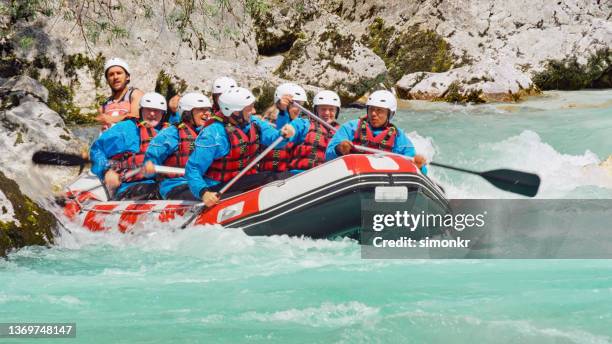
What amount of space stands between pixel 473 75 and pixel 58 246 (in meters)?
8.85

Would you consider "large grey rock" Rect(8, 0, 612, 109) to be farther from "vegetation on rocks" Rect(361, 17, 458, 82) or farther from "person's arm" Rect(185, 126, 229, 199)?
"person's arm" Rect(185, 126, 229, 199)

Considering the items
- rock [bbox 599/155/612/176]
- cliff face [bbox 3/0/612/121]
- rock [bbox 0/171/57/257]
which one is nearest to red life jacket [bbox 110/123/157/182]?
rock [bbox 0/171/57/257]

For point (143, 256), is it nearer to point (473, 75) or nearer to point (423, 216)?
point (423, 216)

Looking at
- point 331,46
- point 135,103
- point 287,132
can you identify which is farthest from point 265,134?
point 331,46

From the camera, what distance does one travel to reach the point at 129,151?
744cm

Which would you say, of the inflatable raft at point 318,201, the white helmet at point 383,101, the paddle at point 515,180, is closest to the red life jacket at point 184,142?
the inflatable raft at point 318,201

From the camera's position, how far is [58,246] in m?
6.56

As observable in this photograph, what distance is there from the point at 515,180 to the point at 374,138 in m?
1.22

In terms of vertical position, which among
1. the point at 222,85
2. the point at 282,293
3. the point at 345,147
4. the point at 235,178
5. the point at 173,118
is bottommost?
the point at 282,293

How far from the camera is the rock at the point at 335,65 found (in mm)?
13203

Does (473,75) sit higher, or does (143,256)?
(473,75)

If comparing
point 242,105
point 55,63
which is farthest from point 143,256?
point 55,63

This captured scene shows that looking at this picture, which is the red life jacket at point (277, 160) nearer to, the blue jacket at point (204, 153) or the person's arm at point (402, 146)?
the blue jacket at point (204, 153)

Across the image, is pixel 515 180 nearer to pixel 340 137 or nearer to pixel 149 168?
pixel 340 137
